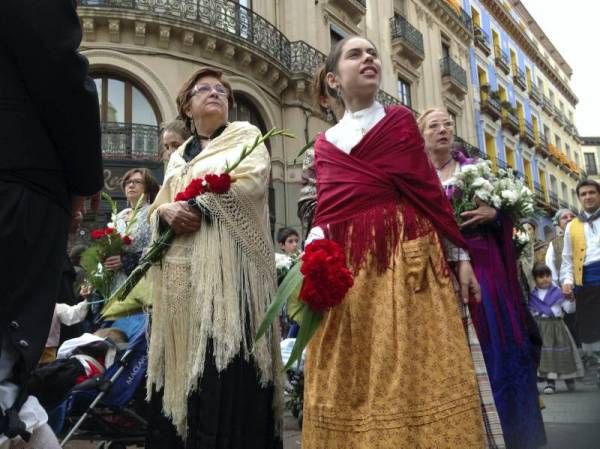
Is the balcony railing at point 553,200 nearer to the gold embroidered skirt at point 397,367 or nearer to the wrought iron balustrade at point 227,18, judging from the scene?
the wrought iron balustrade at point 227,18

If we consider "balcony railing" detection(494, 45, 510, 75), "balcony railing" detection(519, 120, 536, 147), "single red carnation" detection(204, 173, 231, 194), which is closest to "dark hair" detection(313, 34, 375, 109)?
"single red carnation" detection(204, 173, 231, 194)

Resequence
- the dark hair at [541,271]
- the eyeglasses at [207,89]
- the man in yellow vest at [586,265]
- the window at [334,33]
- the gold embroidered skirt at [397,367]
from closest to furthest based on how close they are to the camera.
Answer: the gold embroidered skirt at [397,367], the eyeglasses at [207,89], the man in yellow vest at [586,265], the dark hair at [541,271], the window at [334,33]

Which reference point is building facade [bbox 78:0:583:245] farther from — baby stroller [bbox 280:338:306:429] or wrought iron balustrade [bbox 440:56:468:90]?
baby stroller [bbox 280:338:306:429]

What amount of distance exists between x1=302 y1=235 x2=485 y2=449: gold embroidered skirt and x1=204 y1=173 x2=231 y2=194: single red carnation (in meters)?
0.81

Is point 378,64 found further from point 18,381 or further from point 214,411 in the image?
point 18,381

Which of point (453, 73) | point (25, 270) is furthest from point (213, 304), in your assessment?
point (453, 73)

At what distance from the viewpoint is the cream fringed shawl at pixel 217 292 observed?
8.60 feet

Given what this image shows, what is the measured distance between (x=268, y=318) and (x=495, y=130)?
31.0 metres

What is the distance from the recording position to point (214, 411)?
2.54m

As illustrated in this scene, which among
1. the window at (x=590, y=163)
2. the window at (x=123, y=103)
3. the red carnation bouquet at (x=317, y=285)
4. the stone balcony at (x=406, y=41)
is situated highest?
the window at (x=590, y=163)

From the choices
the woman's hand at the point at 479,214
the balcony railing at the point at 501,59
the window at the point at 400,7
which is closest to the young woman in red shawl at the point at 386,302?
the woman's hand at the point at 479,214

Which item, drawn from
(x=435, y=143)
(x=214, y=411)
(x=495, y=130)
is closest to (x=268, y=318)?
(x=214, y=411)

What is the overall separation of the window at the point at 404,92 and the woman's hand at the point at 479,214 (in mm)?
19883

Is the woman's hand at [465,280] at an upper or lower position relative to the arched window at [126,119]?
lower
